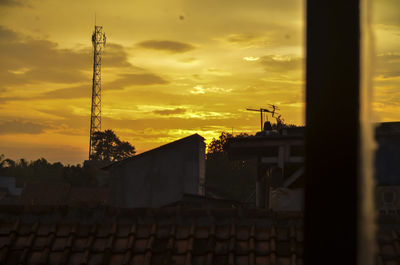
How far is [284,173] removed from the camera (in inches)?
A: 629

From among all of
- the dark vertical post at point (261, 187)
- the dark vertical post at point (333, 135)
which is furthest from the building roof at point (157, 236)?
the dark vertical post at point (261, 187)

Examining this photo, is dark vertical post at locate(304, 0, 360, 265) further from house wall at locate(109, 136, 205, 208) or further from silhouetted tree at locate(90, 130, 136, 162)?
silhouetted tree at locate(90, 130, 136, 162)

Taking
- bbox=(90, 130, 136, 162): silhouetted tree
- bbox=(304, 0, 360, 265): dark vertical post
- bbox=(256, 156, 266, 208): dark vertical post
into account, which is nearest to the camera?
bbox=(304, 0, 360, 265): dark vertical post

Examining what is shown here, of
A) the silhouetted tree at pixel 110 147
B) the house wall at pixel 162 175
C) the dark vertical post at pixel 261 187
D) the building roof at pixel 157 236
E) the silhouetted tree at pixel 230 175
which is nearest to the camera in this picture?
the building roof at pixel 157 236

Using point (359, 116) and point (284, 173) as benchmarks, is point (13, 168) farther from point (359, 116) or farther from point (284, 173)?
point (359, 116)

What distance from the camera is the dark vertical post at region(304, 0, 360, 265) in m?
1.97

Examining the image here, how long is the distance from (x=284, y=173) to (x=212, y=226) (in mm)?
7226

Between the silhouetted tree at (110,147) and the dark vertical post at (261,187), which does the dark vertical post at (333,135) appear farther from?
the silhouetted tree at (110,147)

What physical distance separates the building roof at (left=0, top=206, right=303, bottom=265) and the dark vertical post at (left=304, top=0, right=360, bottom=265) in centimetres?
657

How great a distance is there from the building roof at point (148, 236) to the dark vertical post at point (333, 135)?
21.6 feet

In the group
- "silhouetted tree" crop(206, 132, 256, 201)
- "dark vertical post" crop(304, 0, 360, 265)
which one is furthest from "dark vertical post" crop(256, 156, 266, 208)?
"silhouetted tree" crop(206, 132, 256, 201)

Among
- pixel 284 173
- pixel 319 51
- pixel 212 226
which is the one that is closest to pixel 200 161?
pixel 284 173

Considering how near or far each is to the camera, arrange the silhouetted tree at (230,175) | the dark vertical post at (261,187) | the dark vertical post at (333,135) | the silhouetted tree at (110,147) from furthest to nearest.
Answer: the silhouetted tree at (110,147)
the silhouetted tree at (230,175)
the dark vertical post at (261,187)
the dark vertical post at (333,135)

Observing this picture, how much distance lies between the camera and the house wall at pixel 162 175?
30438 mm
